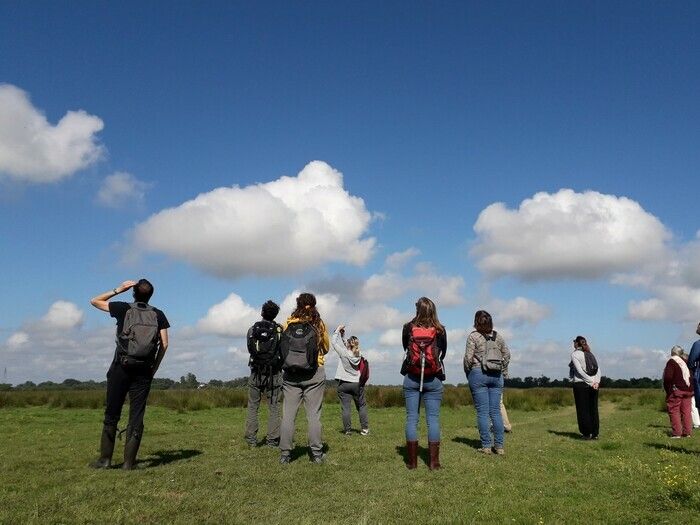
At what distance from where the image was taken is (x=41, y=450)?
380 inches

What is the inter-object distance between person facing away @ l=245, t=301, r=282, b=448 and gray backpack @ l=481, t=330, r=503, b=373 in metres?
3.21

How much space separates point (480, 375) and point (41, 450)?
720 centimetres

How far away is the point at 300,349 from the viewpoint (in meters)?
8.04

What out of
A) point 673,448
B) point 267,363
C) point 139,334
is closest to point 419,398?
point 267,363

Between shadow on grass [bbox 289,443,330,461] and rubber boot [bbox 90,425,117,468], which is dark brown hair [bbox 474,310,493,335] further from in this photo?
rubber boot [bbox 90,425,117,468]

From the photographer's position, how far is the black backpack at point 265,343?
9.46 m

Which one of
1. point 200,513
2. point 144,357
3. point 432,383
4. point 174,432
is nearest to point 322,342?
point 432,383

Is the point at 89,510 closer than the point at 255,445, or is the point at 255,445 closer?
the point at 89,510

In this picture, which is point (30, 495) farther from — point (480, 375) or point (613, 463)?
point (613, 463)

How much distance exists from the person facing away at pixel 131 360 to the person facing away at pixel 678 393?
398 inches

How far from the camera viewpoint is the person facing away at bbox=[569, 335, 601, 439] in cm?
1189

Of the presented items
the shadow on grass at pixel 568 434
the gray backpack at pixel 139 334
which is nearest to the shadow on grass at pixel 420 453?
the gray backpack at pixel 139 334

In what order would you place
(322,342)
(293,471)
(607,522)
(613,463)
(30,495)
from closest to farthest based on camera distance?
1. (607,522)
2. (30,495)
3. (293,471)
4. (613,463)
5. (322,342)

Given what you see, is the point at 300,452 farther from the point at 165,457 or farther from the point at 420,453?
the point at 165,457
